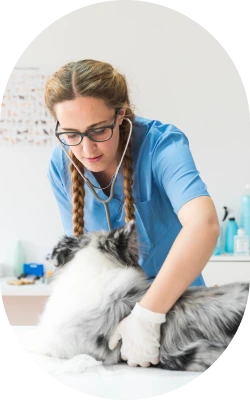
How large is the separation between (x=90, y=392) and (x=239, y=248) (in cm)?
51

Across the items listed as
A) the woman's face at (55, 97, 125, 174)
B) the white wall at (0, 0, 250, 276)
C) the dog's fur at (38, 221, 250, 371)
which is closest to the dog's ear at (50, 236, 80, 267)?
the dog's fur at (38, 221, 250, 371)

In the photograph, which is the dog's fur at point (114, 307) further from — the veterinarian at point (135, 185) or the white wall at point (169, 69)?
the white wall at point (169, 69)

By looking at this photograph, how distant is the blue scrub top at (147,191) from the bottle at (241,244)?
122mm

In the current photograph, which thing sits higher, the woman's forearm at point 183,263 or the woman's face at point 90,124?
the woman's face at point 90,124

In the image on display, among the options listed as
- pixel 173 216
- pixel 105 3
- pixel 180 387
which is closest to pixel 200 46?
pixel 105 3

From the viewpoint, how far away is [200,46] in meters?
1.12

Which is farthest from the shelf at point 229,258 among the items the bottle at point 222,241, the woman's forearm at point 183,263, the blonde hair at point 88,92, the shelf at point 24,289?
Result: the shelf at point 24,289

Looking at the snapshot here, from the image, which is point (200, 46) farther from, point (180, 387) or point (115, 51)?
point (180, 387)

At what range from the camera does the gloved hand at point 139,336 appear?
1.03m

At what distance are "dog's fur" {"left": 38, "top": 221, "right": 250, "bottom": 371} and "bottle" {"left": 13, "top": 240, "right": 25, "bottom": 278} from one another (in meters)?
0.08

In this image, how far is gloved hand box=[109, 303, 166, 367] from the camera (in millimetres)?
1025

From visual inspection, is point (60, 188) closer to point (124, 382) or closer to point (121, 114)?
point (121, 114)

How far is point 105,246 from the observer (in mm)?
1151

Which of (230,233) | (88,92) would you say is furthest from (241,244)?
(88,92)
